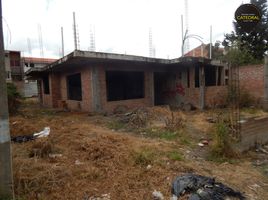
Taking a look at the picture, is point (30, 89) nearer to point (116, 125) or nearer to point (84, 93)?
point (84, 93)

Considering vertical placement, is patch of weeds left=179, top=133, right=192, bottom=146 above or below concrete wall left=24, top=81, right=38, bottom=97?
below

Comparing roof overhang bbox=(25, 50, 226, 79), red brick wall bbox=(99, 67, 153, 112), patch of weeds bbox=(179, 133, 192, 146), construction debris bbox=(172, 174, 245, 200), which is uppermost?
roof overhang bbox=(25, 50, 226, 79)

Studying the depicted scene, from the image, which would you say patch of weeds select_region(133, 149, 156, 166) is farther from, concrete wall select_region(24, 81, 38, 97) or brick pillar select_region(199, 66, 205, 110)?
concrete wall select_region(24, 81, 38, 97)

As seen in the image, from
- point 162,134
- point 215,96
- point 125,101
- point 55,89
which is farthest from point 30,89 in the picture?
point 162,134

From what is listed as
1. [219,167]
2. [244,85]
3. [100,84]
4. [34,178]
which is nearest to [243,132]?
[219,167]

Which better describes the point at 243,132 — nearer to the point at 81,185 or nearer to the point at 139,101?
the point at 81,185

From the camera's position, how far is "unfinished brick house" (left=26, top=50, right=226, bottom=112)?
31.4ft

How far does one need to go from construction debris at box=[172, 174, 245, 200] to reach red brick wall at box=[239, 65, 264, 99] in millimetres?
9342

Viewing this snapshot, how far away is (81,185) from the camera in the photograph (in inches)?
116

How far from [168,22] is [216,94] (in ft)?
44.9

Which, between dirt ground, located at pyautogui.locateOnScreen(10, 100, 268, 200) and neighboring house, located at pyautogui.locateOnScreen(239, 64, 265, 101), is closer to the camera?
dirt ground, located at pyautogui.locateOnScreen(10, 100, 268, 200)

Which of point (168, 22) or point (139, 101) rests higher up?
point (168, 22)

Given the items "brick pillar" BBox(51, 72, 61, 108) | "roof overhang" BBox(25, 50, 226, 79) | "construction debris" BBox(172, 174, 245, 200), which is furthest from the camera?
"brick pillar" BBox(51, 72, 61, 108)

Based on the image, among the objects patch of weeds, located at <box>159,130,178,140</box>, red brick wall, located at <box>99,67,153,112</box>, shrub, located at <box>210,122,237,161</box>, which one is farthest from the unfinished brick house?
shrub, located at <box>210,122,237,161</box>
